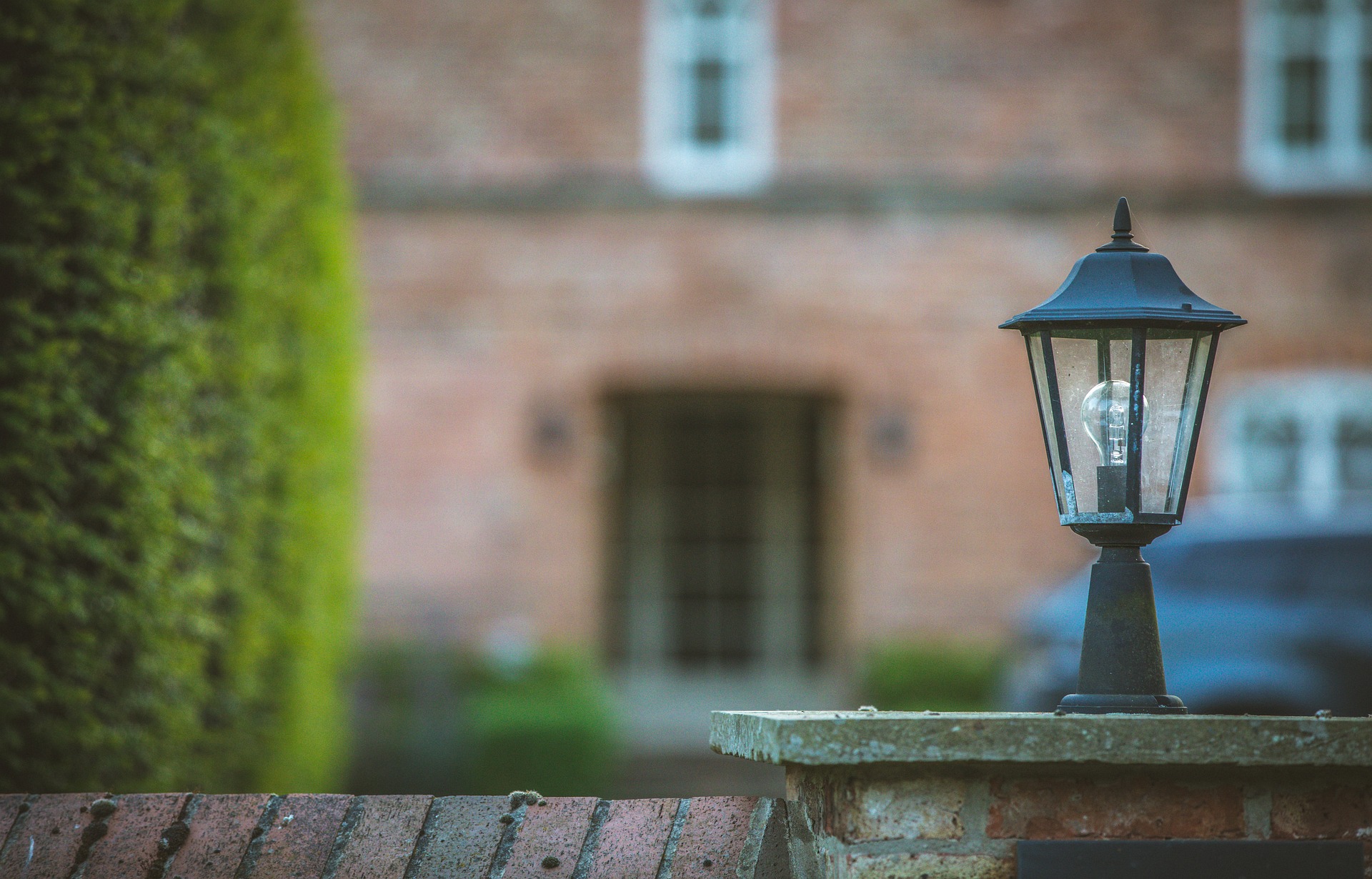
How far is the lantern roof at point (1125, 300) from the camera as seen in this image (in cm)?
233

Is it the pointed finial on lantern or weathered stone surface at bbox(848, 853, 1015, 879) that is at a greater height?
the pointed finial on lantern

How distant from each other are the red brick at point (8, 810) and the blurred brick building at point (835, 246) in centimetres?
738

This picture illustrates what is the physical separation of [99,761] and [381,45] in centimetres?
739

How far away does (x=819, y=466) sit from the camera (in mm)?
10484

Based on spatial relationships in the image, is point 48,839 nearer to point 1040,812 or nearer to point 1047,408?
point 1040,812

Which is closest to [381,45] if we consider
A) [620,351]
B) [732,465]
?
[620,351]

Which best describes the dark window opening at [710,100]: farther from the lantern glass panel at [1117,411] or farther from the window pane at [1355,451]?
the lantern glass panel at [1117,411]

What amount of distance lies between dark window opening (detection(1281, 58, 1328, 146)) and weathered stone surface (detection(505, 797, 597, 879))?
374 inches

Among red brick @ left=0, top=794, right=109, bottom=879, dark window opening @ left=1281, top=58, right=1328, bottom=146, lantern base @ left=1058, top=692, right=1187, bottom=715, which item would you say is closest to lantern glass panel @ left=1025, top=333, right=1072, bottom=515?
lantern base @ left=1058, top=692, right=1187, bottom=715

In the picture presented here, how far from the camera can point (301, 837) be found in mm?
2033

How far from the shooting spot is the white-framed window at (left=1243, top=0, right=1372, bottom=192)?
981cm

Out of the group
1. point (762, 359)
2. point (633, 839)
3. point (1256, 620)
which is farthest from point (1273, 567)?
point (633, 839)

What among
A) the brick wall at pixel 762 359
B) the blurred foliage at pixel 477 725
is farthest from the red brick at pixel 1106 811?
the brick wall at pixel 762 359

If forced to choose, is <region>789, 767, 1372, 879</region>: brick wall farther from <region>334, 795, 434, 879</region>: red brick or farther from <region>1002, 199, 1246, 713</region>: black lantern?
<region>334, 795, 434, 879</region>: red brick
